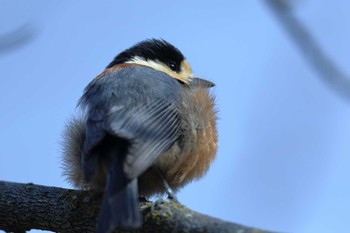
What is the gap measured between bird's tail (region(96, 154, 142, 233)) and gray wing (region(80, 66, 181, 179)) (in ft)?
0.19

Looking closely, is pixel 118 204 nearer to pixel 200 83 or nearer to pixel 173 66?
pixel 200 83

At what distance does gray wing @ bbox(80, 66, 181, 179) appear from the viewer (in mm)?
3590

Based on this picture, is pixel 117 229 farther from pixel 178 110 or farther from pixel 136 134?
pixel 178 110

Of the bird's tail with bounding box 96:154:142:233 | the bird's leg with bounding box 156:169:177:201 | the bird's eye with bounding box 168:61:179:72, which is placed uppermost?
the bird's eye with bounding box 168:61:179:72

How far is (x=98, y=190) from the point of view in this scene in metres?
4.02

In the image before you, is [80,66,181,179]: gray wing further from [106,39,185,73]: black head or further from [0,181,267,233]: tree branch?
[106,39,185,73]: black head

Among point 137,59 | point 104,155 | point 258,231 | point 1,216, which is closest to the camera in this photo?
point 258,231

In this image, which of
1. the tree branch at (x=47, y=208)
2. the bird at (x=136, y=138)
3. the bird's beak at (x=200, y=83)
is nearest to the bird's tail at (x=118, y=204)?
the bird at (x=136, y=138)

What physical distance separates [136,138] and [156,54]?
1629 mm

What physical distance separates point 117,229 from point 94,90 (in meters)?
1.18

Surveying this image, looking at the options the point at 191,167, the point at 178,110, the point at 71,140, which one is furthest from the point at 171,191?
the point at 71,140

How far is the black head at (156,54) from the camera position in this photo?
514 cm

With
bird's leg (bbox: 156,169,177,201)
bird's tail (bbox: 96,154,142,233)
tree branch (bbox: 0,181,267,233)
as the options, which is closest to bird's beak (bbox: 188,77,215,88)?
bird's leg (bbox: 156,169,177,201)

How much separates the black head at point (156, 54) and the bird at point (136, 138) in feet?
0.79
